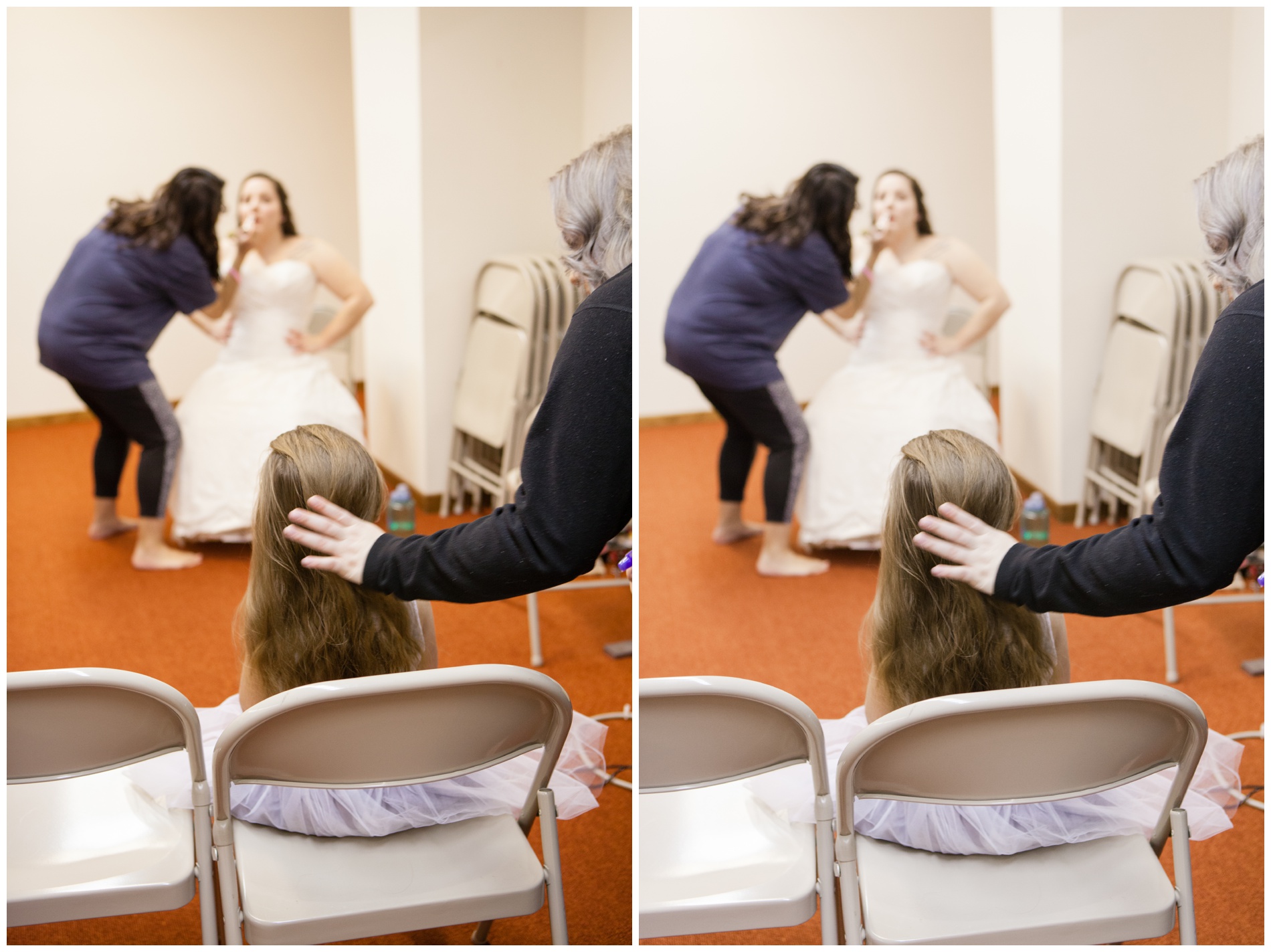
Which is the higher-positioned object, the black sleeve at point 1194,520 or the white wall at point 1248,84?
the white wall at point 1248,84

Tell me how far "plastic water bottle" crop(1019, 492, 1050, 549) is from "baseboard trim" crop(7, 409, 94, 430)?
1350 millimetres

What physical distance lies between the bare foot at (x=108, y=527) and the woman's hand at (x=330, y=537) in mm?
325

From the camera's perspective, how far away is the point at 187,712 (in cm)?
128

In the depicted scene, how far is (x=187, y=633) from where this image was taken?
1495mm

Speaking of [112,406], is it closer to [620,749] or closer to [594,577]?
[594,577]

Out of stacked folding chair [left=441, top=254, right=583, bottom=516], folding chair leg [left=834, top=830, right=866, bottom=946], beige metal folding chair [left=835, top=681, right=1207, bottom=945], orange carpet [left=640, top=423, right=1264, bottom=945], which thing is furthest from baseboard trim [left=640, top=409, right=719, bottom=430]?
folding chair leg [left=834, top=830, right=866, bottom=946]

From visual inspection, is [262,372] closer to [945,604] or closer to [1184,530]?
[945,604]

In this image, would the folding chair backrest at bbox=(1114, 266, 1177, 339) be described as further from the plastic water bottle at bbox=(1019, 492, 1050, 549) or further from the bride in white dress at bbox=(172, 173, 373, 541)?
the bride in white dress at bbox=(172, 173, 373, 541)

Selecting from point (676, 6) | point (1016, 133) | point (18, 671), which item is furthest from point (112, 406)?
point (1016, 133)

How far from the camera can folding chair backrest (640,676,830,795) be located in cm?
123

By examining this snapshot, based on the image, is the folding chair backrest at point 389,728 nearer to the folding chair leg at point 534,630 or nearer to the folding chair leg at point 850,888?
the folding chair leg at point 534,630

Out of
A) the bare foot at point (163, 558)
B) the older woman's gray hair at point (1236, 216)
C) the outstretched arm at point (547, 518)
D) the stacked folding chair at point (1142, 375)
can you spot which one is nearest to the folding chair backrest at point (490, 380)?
the outstretched arm at point (547, 518)

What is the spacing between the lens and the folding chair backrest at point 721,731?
1.23m

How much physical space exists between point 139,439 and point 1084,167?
4.89 feet
